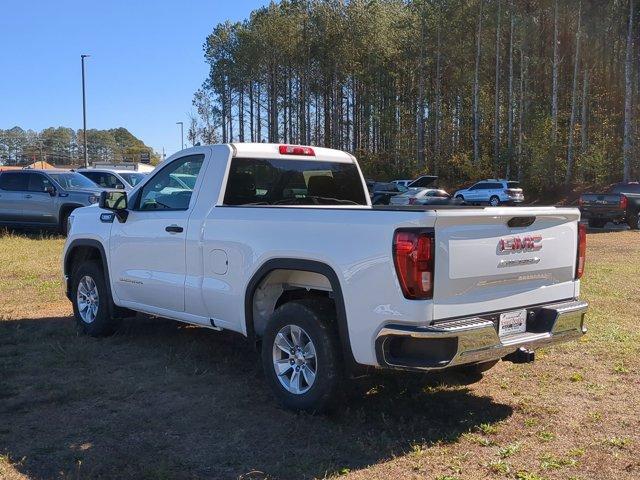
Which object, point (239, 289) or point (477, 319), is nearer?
point (477, 319)

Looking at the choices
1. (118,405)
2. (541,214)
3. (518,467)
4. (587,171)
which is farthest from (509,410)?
(587,171)

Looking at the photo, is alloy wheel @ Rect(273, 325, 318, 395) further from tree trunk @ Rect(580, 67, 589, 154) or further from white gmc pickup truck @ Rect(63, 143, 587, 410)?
tree trunk @ Rect(580, 67, 589, 154)

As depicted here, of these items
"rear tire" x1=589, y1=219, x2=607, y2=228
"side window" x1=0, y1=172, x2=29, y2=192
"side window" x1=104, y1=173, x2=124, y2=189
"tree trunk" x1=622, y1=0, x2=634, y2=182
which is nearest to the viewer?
"side window" x1=0, y1=172, x2=29, y2=192

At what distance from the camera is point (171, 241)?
5.80 m

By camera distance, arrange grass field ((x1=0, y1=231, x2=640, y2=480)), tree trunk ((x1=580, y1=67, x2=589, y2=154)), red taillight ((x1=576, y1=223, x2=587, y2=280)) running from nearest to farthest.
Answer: grass field ((x1=0, y1=231, x2=640, y2=480)) < red taillight ((x1=576, y1=223, x2=587, y2=280)) < tree trunk ((x1=580, y1=67, x2=589, y2=154))

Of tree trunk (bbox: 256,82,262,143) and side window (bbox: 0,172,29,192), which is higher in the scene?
tree trunk (bbox: 256,82,262,143)

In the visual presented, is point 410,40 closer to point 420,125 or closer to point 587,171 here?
point 420,125

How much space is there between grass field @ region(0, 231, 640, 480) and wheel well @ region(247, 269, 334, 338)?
0.61 m

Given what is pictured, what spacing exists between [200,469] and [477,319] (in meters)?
1.90

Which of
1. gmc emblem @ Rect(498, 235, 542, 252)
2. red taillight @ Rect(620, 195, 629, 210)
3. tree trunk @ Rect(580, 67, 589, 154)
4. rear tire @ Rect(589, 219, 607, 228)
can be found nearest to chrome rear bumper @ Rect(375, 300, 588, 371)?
gmc emblem @ Rect(498, 235, 542, 252)

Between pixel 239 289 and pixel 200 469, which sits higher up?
pixel 239 289

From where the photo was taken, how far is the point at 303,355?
4703 mm

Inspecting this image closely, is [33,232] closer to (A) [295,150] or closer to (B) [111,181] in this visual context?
(B) [111,181]

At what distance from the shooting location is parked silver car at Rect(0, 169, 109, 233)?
16938 millimetres
